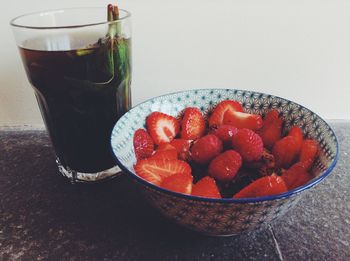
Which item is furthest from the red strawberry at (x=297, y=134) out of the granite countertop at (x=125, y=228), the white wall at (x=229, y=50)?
the white wall at (x=229, y=50)

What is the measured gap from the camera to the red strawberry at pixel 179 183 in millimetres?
429

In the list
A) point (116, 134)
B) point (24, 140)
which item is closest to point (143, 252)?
point (116, 134)

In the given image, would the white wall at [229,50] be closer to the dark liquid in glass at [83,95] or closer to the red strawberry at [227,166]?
the dark liquid in glass at [83,95]

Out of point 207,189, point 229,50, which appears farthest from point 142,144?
point 229,50

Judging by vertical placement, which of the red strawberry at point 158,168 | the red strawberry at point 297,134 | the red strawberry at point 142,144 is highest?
the red strawberry at point 297,134

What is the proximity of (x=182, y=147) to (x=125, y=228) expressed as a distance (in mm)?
151

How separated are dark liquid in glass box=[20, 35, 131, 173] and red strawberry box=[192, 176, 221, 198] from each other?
0.20m

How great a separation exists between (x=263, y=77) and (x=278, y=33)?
10 cm

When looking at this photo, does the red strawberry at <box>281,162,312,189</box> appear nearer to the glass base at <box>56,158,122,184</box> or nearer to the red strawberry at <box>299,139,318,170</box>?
the red strawberry at <box>299,139,318,170</box>

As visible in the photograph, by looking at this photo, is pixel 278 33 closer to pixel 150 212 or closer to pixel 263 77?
pixel 263 77

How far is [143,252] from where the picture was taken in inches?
18.5

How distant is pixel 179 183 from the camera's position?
43 cm

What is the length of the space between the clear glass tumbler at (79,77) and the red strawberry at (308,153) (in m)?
0.30

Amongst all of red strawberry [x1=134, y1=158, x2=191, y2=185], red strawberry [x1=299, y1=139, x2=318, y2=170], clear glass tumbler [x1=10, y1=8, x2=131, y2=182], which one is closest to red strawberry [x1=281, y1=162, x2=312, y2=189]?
red strawberry [x1=299, y1=139, x2=318, y2=170]
